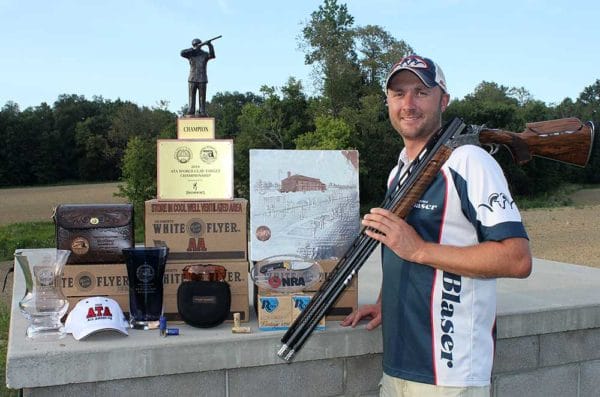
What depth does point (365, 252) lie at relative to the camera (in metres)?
2.48

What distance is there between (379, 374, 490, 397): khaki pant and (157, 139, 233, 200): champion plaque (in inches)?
50.2

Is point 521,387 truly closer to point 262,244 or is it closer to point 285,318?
point 285,318

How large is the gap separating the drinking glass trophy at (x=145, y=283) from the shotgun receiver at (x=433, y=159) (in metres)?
0.75

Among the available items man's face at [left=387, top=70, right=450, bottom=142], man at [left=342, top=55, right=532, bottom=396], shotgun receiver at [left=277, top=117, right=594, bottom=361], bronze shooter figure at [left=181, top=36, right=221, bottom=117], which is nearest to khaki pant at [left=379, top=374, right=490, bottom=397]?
man at [left=342, top=55, right=532, bottom=396]

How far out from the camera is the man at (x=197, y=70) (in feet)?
11.9

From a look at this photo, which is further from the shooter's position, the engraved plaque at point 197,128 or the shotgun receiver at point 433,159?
the engraved plaque at point 197,128

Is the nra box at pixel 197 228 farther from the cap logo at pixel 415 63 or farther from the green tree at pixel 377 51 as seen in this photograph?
the green tree at pixel 377 51

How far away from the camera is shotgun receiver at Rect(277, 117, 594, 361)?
2312 mm

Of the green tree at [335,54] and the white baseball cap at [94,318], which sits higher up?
the green tree at [335,54]

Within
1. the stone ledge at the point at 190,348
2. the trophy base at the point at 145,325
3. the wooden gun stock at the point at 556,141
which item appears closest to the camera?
the stone ledge at the point at 190,348

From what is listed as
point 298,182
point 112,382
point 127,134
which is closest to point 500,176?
point 298,182

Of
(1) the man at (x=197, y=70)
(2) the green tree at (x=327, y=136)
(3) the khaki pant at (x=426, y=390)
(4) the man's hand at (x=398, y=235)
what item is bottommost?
(3) the khaki pant at (x=426, y=390)

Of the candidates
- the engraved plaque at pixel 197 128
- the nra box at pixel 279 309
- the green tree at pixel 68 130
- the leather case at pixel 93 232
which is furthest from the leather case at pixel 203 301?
the green tree at pixel 68 130

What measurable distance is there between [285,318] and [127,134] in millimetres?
61538
